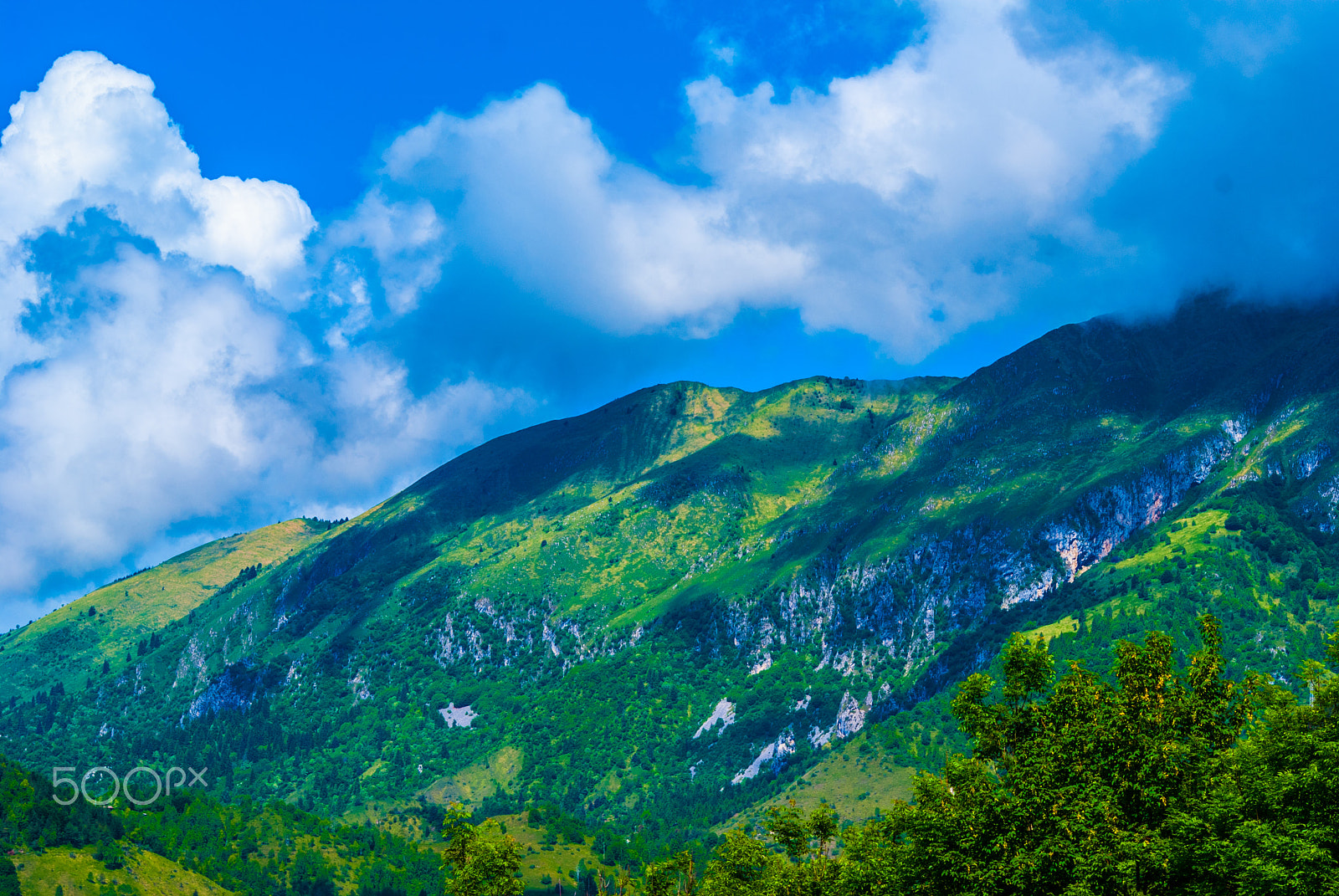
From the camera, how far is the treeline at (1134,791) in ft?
233

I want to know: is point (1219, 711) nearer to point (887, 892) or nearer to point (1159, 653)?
point (1159, 653)

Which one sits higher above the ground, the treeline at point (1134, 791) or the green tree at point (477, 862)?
the green tree at point (477, 862)

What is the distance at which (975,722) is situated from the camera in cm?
9594

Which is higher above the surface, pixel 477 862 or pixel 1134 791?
pixel 477 862

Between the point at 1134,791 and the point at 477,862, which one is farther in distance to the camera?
the point at 477,862

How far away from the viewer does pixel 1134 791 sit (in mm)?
80750

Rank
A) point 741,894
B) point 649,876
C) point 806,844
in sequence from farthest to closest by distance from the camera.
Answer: point 649,876 < point 806,844 < point 741,894

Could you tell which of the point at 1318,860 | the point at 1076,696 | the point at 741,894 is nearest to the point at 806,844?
the point at 741,894

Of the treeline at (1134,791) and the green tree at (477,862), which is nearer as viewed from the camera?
the treeline at (1134,791)

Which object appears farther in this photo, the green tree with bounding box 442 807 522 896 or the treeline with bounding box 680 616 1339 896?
the green tree with bounding box 442 807 522 896

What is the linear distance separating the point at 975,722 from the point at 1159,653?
17319 millimetres

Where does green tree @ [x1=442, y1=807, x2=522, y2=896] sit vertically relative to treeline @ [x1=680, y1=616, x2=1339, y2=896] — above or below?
above

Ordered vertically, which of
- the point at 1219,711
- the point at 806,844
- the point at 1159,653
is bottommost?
the point at 806,844

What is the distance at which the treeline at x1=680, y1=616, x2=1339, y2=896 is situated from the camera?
71.0 meters
